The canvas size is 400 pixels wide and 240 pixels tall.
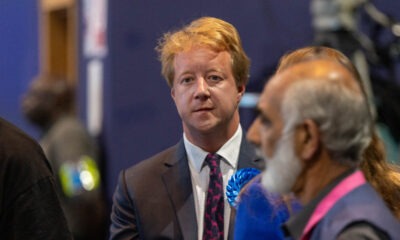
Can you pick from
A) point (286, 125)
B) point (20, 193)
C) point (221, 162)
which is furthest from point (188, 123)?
point (286, 125)

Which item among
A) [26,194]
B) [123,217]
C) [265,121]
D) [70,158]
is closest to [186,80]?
Result: [123,217]

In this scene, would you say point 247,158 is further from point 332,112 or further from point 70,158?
point 70,158

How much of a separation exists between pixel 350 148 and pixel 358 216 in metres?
0.17

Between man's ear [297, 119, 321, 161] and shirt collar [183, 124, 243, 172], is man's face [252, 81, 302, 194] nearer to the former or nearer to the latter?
man's ear [297, 119, 321, 161]

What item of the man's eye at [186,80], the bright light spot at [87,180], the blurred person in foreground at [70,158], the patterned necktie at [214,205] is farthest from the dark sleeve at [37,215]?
the bright light spot at [87,180]

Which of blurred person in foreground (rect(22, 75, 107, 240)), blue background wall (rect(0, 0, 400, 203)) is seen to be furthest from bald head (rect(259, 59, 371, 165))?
blurred person in foreground (rect(22, 75, 107, 240))

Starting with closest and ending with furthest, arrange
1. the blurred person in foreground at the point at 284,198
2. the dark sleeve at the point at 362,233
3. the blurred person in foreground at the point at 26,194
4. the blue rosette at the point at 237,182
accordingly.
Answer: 1. the dark sleeve at the point at 362,233
2. the blurred person in foreground at the point at 284,198
3. the blurred person in foreground at the point at 26,194
4. the blue rosette at the point at 237,182

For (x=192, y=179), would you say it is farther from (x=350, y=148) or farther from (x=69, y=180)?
(x=69, y=180)

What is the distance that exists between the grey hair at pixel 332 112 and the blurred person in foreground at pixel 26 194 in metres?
0.87

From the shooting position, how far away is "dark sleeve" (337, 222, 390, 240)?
242 centimetres

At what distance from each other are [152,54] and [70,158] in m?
0.73

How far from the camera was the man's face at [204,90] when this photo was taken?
3.50 meters

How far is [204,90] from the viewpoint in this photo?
349cm

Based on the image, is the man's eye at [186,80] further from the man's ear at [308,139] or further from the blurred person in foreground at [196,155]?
the man's ear at [308,139]
